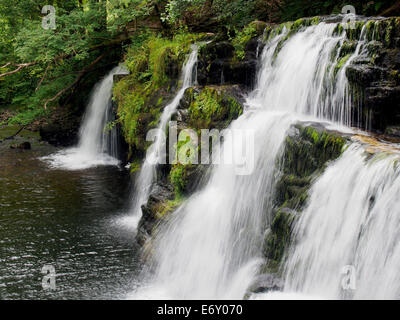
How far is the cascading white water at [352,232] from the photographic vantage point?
5.32 meters

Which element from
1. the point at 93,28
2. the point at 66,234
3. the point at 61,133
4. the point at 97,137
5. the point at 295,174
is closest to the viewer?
the point at 295,174

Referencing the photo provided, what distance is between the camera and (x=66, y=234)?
9.89 metres

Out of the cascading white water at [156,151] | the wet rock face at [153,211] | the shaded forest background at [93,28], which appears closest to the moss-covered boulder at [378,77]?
the shaded forest background at [93,28]

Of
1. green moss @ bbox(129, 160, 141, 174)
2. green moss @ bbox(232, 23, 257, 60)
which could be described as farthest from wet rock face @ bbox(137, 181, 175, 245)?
green moss @ bbox(232, 23, 257, 60)

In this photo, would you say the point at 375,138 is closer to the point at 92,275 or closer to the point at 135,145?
the point at 92,275

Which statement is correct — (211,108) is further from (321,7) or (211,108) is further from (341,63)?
(321,7)

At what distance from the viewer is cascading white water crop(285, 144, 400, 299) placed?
17.4ft

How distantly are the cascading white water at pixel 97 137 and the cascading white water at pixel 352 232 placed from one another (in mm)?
11167

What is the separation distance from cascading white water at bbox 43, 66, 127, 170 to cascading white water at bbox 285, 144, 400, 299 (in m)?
11.2

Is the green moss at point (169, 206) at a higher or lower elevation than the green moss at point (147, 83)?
lower

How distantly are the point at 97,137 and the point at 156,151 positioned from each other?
6.98 m

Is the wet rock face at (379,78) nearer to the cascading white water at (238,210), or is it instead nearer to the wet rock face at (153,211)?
the cascading white water at (238,210)

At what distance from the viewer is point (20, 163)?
1609cm

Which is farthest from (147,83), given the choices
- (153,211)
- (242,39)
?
(153,211)
